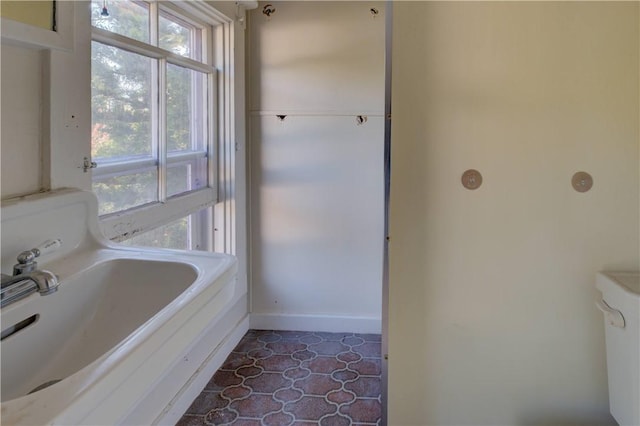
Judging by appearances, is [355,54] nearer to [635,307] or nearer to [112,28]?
[112,28]

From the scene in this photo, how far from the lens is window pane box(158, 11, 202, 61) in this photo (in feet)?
5.94

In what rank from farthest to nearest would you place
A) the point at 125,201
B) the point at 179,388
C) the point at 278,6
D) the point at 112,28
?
1. the point at 278,6
2. the point at 179,388
3. the point at 125,201
4. the point at 112,28

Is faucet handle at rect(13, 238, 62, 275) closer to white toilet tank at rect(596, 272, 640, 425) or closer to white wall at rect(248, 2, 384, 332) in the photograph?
white toilet tank at rect(596, 272, 640, 425)

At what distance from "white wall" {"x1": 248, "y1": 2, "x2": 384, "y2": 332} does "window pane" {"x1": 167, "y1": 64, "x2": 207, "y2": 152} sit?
416mm

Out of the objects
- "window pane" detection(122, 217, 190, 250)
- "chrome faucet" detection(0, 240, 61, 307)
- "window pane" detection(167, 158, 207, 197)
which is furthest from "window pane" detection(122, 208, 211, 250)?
"chrome faucet" detection(0, 240, 61, 307)

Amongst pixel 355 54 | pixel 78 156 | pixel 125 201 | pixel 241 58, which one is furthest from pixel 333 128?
pixel 78 156

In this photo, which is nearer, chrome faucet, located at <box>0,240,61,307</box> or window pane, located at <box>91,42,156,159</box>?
chrome faucet, located at <box>0,240,61,307</box>

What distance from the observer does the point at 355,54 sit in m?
2.44

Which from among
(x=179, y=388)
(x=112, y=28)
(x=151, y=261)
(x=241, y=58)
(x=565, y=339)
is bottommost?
(x=179, y=388)

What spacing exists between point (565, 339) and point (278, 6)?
2229 millimetres

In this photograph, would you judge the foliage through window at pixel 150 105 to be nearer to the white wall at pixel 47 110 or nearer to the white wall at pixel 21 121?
the white wall at pixel 47 110

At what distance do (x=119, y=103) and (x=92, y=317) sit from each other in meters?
0.85

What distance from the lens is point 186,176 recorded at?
2074 mm

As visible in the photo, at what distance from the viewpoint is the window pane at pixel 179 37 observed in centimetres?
181
